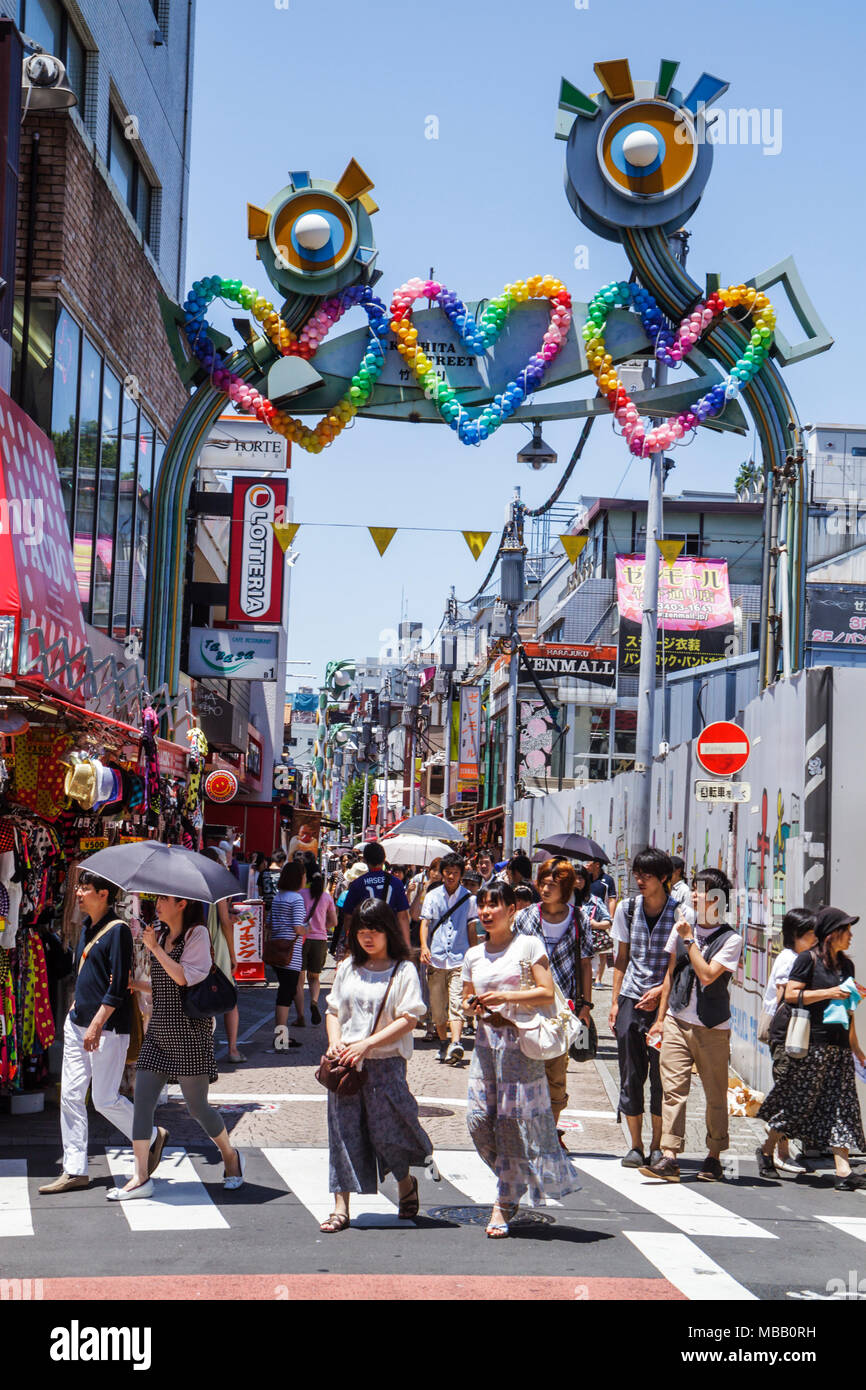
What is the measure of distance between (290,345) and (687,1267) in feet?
38.2

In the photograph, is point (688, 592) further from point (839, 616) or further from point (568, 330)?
point (568, 330)

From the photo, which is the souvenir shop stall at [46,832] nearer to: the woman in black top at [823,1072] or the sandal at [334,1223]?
the sandal at [334,1223]

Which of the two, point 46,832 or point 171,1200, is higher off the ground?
point 46,832

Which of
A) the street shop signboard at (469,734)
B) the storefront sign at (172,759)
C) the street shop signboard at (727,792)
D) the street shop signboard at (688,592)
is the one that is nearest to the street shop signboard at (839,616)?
the street shop signboard at (688,592)

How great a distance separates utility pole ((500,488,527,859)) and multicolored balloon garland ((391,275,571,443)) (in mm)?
12576

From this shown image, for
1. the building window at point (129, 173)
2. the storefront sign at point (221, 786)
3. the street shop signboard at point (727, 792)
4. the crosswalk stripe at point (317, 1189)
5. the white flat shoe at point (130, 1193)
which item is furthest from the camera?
the storefront sign at point (221, 786)

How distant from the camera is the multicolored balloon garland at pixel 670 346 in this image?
16.5m

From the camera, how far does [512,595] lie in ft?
97.4

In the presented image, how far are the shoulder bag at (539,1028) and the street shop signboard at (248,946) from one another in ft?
27.7

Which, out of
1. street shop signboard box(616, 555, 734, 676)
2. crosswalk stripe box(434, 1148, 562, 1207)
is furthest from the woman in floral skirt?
street shop signboard box(616, 555, 734, 676)

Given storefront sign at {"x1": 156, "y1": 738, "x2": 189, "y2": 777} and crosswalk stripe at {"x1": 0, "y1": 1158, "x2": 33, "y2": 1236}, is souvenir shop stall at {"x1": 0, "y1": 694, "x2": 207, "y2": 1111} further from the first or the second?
crosswalk stripe at {"x1": 0, "y1": 1158, "x2": 33, "y2": 1236}

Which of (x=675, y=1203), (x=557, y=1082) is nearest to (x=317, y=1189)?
(x=557, y=1082)
